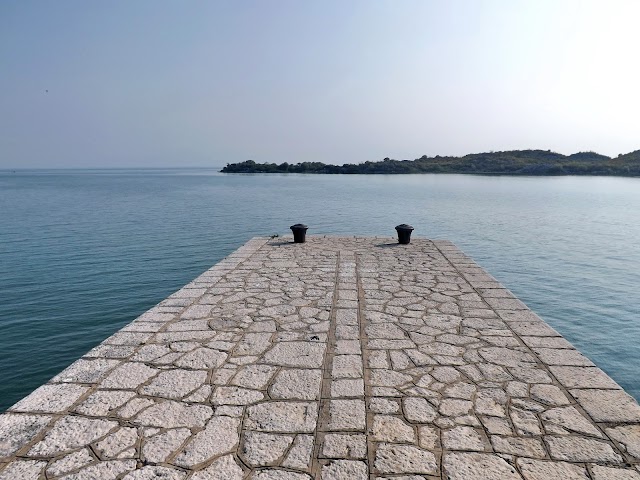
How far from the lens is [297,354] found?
4.53 m

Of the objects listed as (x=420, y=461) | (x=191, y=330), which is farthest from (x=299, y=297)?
(x=420, y=461)

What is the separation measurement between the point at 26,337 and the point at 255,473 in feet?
22.0

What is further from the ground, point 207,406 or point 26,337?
point 207,406

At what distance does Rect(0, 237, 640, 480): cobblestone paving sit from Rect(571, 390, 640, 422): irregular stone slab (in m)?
0.02

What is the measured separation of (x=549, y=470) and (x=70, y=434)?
330cm

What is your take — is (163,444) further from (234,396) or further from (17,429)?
(17,429)

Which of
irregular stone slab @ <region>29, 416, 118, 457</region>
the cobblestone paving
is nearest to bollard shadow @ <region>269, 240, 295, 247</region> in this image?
the cobblestone paving

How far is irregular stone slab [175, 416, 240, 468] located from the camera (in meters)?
2.90

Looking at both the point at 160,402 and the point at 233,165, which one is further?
the point at 233,165

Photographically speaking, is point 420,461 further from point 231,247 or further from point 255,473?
point 231,247

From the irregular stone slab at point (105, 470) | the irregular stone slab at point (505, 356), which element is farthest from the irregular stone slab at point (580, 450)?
the irregular stone slab at point (105, 470)

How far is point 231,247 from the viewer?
50.9 feet

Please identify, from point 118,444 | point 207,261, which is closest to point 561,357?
point 118,444

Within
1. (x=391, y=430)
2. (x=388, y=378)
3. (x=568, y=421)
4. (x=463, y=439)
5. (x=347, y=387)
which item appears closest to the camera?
(x=463, y=439)
